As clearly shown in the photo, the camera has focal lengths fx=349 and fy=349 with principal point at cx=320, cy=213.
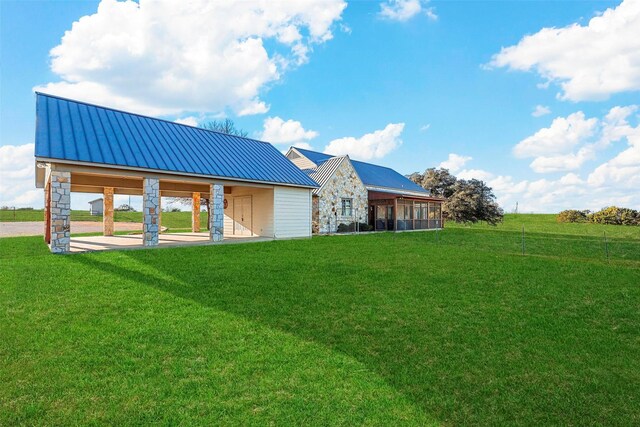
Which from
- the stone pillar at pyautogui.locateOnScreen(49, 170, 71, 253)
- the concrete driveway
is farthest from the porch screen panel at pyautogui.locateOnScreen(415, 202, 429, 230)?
the stone pillar at pyautogui.locateOnScreen(49, 170, 71, 253)

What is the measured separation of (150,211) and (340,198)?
14.3m

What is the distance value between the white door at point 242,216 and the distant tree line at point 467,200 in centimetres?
2501

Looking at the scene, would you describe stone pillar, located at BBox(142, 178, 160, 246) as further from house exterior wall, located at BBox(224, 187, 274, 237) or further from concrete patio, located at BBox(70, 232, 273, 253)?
house exterior wall, located at BBox(224, 187, 274, 237)

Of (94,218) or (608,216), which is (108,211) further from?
(608,216)

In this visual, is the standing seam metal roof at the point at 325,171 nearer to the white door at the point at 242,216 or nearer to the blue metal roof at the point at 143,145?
the blue metal roof at the point at 143,145

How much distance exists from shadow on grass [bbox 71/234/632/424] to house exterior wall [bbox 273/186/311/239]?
22.2ft

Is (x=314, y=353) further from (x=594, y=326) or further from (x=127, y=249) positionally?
(x=127, y=249)

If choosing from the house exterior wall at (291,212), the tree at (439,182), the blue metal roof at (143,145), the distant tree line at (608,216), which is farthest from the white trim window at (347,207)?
the distant tree line at (608,216)

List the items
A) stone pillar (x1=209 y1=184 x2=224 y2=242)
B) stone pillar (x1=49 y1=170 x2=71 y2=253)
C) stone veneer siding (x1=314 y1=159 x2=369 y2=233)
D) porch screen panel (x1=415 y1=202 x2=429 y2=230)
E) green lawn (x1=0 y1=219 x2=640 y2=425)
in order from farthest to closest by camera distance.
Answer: porch screen panel (x1=415 y1=202 x2=429 y2=230) → stone veneer siding (x1=314 y1=159 x2=369 y2=233) → stone pillar (x1=209 y1=184 x2=224 y2=242) → stone pillar (x1=49 y1=170 x2=71 y2=253) → green lawn (x1=0 y1=219 x2=640 y2=425)

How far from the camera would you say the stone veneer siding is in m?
24.3

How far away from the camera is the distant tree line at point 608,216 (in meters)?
42.4

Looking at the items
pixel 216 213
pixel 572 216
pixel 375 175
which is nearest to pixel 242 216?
pixel 216 213

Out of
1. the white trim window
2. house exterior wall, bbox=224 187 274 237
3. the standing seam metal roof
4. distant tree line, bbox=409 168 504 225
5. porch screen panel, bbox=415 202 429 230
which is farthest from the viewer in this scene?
distant tree line, bbox=409 168 504 225

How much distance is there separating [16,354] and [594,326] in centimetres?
863
